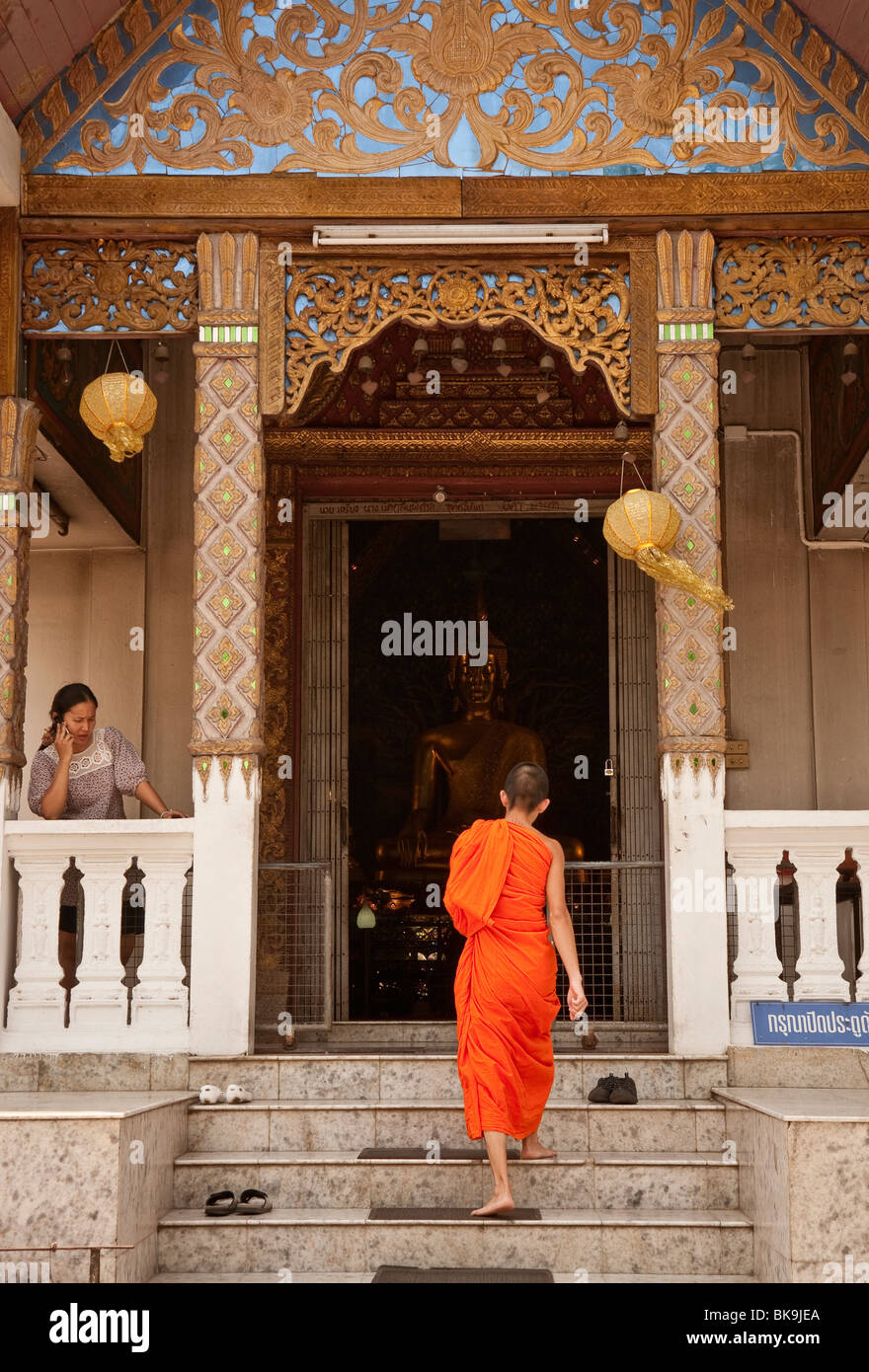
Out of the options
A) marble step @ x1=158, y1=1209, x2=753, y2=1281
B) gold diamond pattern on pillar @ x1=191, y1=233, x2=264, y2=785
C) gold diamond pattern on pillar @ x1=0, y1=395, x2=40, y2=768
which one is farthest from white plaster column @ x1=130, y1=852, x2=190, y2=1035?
marble step @ x1=158, y1=1209, x2=753, y2=1281

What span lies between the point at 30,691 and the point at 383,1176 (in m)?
5.68

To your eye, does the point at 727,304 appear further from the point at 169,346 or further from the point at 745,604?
the point at 169,346

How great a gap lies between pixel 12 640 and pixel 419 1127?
9.75ft

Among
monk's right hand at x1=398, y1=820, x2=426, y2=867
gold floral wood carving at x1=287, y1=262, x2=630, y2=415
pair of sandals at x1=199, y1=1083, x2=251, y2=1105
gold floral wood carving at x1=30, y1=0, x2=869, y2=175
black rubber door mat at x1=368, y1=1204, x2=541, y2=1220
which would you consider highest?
gold floral wood carving at x1=30, y1=0, x2=869, y2=175

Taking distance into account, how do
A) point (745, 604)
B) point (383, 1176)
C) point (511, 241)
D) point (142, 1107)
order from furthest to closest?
1. point (745, 604)
2. point (511, 241)
3. point (383, 1176)
4. point (142, 1107)

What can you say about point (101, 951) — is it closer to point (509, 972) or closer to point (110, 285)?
point (509, 972)

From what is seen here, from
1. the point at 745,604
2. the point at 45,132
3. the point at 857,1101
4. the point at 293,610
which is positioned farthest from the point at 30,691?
the point at 857,1101

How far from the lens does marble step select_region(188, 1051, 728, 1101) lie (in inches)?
271

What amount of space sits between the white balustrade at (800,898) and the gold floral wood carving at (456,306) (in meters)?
2.19

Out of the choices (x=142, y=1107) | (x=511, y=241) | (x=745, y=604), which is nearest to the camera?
(x=142, y=1107)

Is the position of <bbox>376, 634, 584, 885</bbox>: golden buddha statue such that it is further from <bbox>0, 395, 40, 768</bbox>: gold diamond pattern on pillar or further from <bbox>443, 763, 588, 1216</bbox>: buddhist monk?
<bbox>443, 763, 588, 1216</bbox>: buddhist monk

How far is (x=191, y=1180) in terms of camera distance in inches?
248

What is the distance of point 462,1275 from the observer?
5500mm

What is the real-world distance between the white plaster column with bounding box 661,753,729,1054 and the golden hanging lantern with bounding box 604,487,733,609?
792 millimetres
